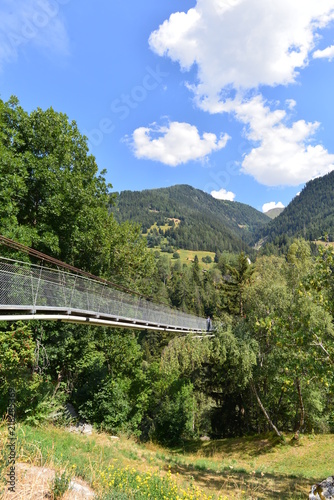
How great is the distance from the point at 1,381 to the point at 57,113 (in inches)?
484

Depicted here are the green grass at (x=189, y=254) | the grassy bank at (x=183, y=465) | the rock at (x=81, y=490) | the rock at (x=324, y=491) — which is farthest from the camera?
the green grass at (x=189, y=254)

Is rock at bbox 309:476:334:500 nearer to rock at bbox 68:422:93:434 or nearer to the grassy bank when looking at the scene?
the grassy bank

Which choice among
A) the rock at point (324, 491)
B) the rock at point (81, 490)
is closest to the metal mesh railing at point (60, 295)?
the rock at point (81, 490)

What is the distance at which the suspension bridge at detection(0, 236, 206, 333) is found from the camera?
6945 millimetres

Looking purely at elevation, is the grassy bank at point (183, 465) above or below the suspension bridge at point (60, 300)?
below

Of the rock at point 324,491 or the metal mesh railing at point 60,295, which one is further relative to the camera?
the metal mesh railing at point 60,295

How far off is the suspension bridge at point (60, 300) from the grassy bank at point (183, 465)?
2831mm

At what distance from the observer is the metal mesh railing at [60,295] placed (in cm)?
696

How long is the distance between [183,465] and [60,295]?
7903 millimetres

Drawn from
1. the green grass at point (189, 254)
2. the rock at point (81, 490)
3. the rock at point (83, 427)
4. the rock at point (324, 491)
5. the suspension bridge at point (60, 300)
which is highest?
the green grass at point (189, 254)

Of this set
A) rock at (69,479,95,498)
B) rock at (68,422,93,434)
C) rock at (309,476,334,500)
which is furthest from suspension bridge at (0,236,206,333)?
rock at (309,476,334,500)

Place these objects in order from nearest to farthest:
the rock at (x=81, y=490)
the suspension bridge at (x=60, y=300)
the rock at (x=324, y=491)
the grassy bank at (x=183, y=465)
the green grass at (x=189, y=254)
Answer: the rock at (x=81, y=490), the grassy bank at (x=183, y=465), the rock at (x=324, y=491), the suspension bridge at (x=60, y=300), the green grass at (x=189, y=254)

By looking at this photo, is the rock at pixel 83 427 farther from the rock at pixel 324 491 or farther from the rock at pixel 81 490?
the rock at pixel 324 491

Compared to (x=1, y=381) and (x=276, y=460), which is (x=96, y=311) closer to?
(x=1, y=381)
